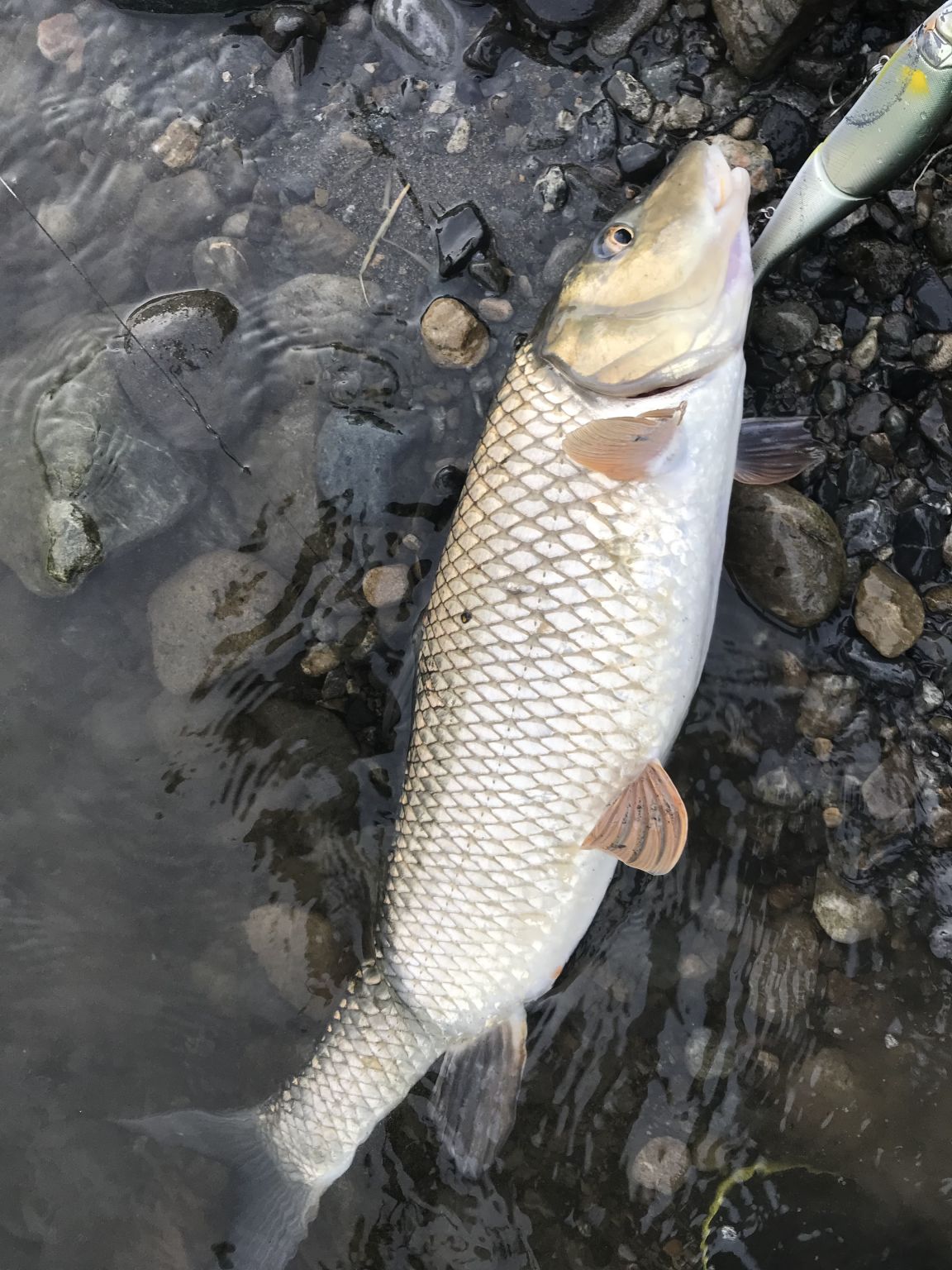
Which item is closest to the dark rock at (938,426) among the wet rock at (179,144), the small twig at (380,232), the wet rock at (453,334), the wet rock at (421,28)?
the wet rock at (453,334)

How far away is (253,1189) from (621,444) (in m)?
2.28

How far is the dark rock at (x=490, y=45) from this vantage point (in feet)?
8.14

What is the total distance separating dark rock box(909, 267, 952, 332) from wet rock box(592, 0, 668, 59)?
1.06 metres

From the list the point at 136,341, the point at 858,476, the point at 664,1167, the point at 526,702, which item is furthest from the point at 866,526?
the point at 136,341

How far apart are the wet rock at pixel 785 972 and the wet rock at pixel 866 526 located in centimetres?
109

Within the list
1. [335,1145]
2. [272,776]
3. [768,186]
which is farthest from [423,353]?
[335,1145]

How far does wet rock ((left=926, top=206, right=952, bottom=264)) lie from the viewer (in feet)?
7.32

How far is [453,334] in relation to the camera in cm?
248

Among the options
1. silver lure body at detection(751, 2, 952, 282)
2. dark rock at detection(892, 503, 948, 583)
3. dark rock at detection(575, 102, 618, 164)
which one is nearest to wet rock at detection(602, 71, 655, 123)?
dark rock at detection(575, 102, 618, 164)

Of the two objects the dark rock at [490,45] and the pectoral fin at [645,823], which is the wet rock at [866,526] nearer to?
the pectoral fin at [645,823]

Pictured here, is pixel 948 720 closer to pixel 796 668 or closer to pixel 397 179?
pixel 796 668

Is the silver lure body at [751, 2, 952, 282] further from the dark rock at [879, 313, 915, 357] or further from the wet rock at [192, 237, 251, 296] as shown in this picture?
the wet rock at [192, 237, 251, 296]

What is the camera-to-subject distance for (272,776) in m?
2.65

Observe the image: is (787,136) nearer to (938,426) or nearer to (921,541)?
(938,426)
